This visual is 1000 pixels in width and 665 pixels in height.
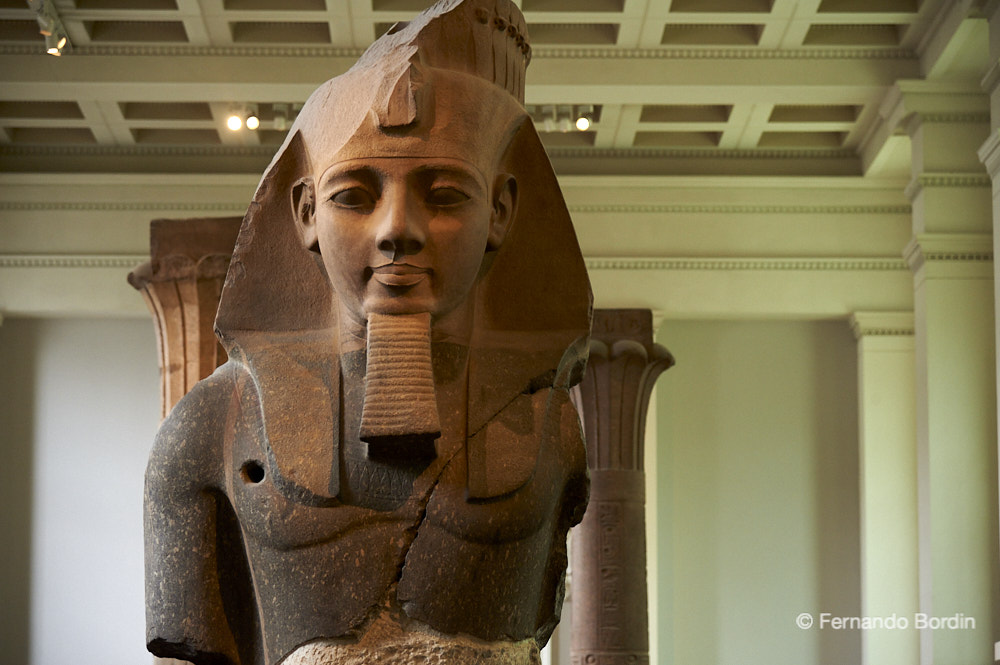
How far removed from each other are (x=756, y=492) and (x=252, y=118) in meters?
5.88

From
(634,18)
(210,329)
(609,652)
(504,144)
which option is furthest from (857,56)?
(504,144)

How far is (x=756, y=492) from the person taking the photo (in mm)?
13812

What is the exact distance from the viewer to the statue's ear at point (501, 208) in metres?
3.47

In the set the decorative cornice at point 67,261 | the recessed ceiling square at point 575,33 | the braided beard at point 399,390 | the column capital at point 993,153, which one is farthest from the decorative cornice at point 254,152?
the braided beard at point 399,390

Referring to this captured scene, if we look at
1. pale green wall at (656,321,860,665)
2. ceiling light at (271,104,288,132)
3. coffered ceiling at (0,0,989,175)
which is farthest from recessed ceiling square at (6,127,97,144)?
pale green wall at (656,321,860,665)

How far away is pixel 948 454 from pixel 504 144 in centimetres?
808

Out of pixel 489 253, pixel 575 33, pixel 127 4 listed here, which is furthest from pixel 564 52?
pixel 489 253

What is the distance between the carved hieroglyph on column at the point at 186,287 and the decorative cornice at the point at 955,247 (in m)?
6.62

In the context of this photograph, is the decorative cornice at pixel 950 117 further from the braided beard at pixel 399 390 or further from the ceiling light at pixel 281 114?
the braided beard at pixel 399 390

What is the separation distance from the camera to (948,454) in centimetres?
1070

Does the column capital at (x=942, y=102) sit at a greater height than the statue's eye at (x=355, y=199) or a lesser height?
greater

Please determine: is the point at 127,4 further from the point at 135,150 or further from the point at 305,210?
the point at 305,210

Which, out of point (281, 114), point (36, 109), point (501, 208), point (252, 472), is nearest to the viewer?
point (252, 472)

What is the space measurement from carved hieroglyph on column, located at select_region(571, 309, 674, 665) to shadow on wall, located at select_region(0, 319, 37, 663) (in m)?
7.34
